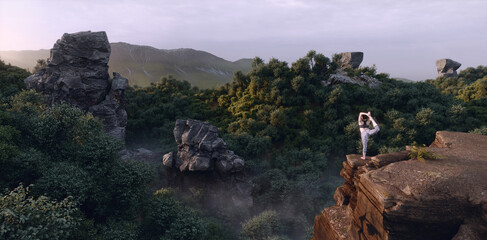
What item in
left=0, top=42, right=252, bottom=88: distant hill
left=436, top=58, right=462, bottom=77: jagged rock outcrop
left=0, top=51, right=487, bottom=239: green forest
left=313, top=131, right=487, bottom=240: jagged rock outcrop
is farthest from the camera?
left=0, top=42, right=252, bottom=88: distant hill

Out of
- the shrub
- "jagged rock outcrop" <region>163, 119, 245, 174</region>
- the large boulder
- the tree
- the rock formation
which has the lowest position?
the shrub

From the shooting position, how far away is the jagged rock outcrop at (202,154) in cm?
2959

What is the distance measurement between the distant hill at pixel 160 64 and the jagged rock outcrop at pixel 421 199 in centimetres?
10827

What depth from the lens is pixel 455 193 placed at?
32.9 ft

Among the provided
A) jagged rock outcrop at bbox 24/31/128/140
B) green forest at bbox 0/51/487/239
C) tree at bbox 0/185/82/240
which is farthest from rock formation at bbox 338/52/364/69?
tree at bbox 0/185/82/240

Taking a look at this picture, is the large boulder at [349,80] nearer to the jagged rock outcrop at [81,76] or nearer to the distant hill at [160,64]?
the jagged rock outcrop at [81,76]

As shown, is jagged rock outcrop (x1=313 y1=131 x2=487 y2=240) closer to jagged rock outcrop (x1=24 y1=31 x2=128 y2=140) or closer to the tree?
the tree

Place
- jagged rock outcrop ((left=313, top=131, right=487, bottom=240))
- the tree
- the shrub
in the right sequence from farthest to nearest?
the shrub → the tree → jagged rock outcrop ((left=313, top=131, right=487, bottom=240))

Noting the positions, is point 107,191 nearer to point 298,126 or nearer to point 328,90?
point 298,126

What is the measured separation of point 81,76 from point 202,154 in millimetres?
23956

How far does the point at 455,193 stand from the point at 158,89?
54305 millimetres

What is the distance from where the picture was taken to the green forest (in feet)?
54.1

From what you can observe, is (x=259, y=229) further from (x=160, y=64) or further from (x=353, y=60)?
(x=160, y=64)

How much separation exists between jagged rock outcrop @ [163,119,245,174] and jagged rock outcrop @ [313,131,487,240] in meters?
18.6
